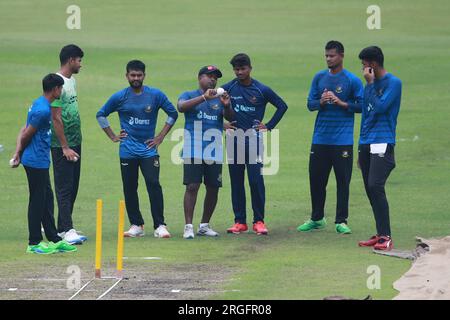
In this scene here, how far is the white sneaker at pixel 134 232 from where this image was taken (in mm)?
17281

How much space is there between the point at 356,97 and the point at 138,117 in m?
3.05

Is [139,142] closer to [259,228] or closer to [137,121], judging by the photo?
[137,121]

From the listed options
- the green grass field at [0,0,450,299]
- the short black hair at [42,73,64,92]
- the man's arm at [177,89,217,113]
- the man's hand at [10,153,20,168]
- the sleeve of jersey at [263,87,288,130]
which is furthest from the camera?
the sleeve of jersey at [263,87,288,130]

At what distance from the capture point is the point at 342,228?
17406mm

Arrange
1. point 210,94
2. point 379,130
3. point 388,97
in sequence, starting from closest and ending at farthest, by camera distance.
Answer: point 388,97, point 379,130, point 210,94

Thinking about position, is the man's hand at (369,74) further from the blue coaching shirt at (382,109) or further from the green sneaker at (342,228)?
the green sneaker at (342,228)

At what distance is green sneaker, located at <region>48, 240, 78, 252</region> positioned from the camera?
52.1 feet

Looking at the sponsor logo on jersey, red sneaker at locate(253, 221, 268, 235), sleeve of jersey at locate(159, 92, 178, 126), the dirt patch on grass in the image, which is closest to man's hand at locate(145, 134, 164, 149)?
the sponsor logo on jersey

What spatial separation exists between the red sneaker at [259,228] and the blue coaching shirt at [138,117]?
1.72 metres

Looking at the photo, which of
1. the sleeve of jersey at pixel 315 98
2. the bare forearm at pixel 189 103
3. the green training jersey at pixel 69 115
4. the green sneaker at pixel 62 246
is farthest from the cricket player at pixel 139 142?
the sleeve of jersey at pixel 315 98

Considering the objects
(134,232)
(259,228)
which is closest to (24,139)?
(134,232)

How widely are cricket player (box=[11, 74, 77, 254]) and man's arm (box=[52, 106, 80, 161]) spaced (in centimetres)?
65

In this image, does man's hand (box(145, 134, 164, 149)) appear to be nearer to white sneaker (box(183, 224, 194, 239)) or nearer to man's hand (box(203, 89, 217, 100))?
man's hand (box(203, 89, 217, 100))

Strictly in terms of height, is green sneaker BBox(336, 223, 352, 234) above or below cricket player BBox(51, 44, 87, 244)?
below
